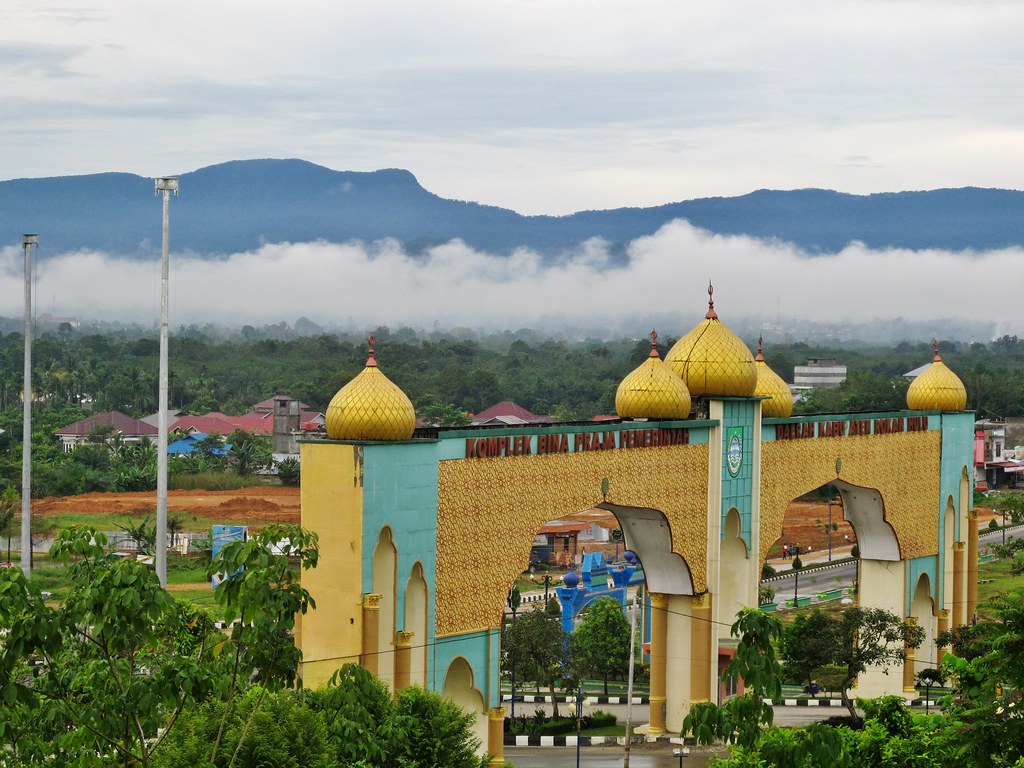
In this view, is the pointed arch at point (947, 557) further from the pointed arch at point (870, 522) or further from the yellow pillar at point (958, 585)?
the pointed arch at point (870, 522)

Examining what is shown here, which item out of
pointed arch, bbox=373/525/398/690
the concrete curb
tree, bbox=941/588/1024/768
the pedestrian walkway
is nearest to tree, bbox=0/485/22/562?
the concrete curb

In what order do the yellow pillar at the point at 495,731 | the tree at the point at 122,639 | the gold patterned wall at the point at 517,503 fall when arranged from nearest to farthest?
1. the tree at the point at 122,639
2. the gold patterned wall at the point at 517,503
3. the yellow pillar at the point at 495,731

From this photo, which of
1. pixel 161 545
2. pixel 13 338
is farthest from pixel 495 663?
pixel 13 338

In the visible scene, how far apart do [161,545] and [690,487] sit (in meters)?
11.4

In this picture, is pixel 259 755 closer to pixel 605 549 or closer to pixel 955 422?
pixel 955 422

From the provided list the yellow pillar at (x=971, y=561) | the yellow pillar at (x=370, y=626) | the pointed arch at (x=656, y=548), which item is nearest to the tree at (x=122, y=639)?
the yellow pillar at (x=370, y=626)

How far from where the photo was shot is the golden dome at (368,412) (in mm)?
25500

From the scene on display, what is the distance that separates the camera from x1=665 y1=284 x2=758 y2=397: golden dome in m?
33.8

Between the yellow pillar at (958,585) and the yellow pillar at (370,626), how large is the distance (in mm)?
21810

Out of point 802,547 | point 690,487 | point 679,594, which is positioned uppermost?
point 690,487

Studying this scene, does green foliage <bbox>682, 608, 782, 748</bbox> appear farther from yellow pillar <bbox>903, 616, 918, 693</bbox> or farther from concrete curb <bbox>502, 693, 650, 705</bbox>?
yellow pillar <bbox>903, 616, 918, 693</bbox>

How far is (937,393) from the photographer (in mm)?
42000

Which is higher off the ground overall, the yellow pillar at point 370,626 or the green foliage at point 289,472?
the yellow pillar at point 370,626

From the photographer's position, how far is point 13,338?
546ft
